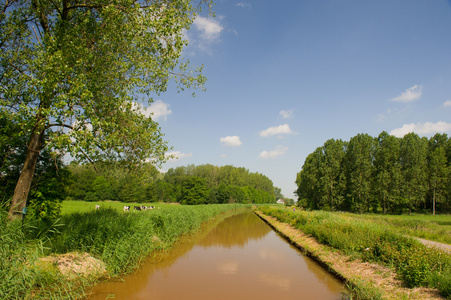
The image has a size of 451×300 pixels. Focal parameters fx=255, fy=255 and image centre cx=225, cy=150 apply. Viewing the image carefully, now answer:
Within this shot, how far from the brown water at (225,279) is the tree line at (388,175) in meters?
35.4

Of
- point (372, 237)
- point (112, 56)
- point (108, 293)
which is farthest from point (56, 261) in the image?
point (372, 237)

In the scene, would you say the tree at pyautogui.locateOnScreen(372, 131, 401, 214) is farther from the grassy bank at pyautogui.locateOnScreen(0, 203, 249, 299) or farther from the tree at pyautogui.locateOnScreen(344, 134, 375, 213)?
the grassy bank at pyautogui.locateOnScreen(0, 203, 249, 299)

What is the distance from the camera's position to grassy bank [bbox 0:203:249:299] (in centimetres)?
511

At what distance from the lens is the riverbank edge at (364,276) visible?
21.0ft

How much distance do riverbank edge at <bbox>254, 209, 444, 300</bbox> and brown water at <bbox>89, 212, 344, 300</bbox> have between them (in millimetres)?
388

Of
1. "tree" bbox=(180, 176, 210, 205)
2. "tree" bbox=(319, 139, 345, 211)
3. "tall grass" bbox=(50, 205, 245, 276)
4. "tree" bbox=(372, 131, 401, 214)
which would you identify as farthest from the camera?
"tree" bbox=(180, 176, 210, 205)

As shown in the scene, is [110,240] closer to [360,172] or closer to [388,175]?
[388,175]

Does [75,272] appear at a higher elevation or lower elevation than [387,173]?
lower

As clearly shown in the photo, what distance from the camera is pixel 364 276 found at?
831cm

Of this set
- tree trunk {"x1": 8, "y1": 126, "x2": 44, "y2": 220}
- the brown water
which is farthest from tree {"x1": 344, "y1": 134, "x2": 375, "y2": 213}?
tree trunk {"x1": 8, "y1": 126, "x2": 44, "y2": 220}

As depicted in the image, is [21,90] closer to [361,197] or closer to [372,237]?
[372,237]

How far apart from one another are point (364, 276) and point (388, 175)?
3956cm

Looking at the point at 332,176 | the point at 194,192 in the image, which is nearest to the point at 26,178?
Result: the point at 332,176

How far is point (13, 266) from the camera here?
4.95m
